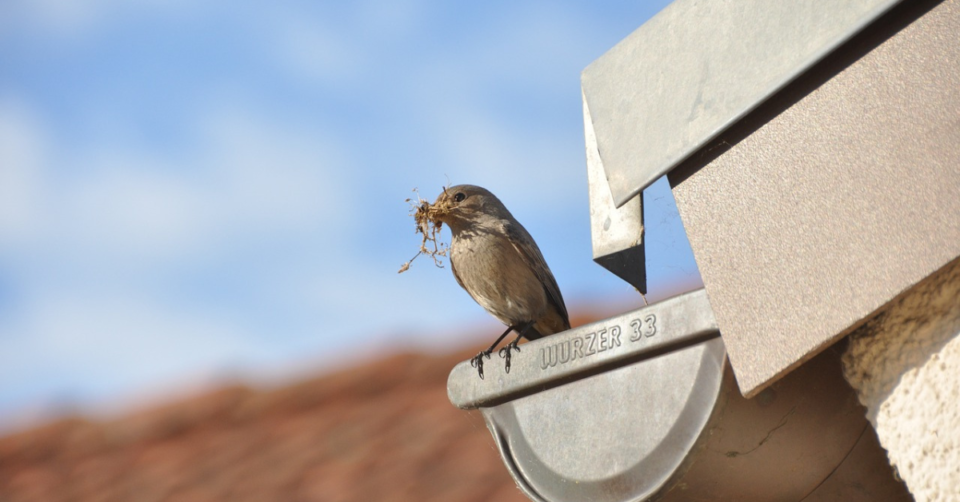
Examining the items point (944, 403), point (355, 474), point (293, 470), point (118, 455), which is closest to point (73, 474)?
point (118, 455)

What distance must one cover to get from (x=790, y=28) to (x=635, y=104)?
1.17 ft

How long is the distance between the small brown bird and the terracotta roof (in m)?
0.90

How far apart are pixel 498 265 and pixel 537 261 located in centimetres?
21

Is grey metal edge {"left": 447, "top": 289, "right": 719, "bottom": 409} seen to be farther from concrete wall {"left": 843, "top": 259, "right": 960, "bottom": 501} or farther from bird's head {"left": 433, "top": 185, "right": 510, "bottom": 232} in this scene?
bird's head {"left": 433, "top": 185, "right": 510, "bottom": 232}

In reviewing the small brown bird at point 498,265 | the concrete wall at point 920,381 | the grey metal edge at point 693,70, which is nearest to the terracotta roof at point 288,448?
the small brown bird at point 498,265

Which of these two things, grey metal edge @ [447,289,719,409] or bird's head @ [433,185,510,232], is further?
bird's head @ [433,185,510,232]

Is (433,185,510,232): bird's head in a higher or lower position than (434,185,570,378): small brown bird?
higher

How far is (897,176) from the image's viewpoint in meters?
1.62

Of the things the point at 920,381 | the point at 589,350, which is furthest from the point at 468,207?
the point at 920,381

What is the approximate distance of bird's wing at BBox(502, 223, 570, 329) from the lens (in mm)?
4258

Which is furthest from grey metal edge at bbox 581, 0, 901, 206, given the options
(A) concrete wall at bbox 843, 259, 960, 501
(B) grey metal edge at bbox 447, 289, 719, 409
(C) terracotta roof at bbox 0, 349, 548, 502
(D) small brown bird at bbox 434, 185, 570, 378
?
(C) terracotta roof at bbox 0, 349, 548, 502

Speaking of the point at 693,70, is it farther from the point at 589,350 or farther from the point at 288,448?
the point at 288,448

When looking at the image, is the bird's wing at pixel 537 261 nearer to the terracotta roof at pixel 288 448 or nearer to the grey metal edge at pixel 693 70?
the terracotta roof at pixel 288 448

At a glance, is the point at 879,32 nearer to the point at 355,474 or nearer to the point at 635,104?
the point at 635,104
